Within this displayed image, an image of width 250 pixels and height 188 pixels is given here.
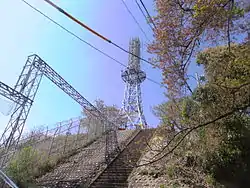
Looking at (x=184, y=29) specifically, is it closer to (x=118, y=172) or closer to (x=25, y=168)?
(x=118, y=172)

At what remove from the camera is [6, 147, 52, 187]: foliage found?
8.02 m

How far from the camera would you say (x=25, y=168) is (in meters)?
8.45

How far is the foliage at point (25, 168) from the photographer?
802 centimetres

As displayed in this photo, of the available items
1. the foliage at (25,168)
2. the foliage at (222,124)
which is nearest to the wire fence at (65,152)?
the foliage at (25,168)

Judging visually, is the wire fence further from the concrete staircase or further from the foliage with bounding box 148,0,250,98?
the foliage with bounding box 148,0,250,98

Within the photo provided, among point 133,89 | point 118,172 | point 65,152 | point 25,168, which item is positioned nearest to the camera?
point 25,168

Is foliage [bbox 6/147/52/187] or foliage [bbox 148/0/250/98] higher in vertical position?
foliage [bbox 148/0/250/98]

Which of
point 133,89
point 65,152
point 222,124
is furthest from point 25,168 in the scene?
point 133,89

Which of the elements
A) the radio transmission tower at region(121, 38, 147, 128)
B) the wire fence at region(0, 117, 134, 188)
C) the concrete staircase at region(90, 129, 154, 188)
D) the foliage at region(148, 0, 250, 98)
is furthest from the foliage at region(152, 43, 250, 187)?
the radio transmission tower at region(121, 38, 147, 128)

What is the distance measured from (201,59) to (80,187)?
7.06 metres

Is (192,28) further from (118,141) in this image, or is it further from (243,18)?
(118,141)

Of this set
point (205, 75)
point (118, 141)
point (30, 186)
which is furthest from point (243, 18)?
point (118, 141)

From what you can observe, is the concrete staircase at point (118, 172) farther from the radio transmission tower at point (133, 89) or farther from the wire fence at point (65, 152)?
the radio transmission tower at point (133, 89)

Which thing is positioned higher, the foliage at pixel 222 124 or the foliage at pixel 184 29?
the foliage at pixel 184 29
